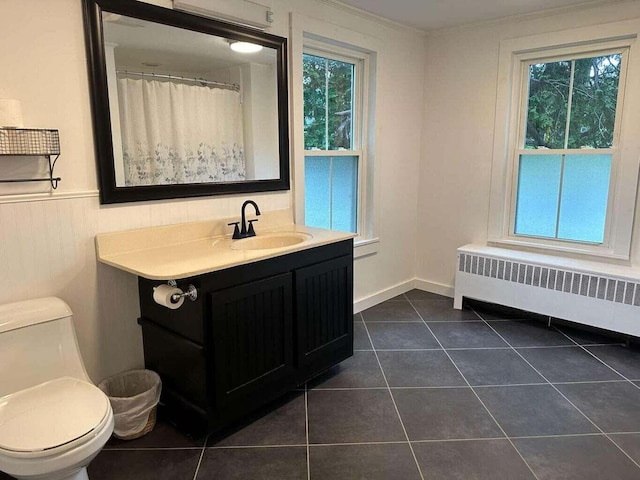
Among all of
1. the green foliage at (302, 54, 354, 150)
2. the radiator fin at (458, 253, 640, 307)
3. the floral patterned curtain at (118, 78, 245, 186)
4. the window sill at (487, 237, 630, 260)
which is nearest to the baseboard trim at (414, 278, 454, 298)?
the radiator fin at (458, 253, 640, 307)

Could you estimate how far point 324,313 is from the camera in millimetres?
2479

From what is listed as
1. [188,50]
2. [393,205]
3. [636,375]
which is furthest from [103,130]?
[636,375]

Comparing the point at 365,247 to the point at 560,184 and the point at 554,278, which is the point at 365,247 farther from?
the point at 560,184

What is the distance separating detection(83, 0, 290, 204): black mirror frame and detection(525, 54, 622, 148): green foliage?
202cm

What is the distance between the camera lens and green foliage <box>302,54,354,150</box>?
3.15 meters

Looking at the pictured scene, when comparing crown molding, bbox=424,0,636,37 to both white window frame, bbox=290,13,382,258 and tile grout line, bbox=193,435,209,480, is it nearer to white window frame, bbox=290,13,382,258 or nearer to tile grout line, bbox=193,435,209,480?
white window frame, bbox=290,13,382,258

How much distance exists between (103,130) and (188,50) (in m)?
0.64

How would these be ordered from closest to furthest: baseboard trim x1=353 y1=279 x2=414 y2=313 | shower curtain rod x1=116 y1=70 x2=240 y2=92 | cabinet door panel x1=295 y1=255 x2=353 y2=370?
shower curtain rod x1=116 y1=70 x2=240 y2=92
cabinet door panel x1=295 y1=255 x2=353 y2=370
baseboard trim x1=353 y1=279 x2=414 y2=313

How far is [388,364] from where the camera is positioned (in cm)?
277

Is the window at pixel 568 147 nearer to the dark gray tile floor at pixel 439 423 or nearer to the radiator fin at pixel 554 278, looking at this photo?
the radiator fin at pixel 554 278

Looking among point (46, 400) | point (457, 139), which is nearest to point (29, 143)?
point (46, 400)

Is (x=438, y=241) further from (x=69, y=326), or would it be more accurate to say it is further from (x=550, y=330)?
(x=69, y=326)

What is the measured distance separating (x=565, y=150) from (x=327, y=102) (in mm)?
1801

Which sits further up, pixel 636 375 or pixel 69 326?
pixel 69 326
